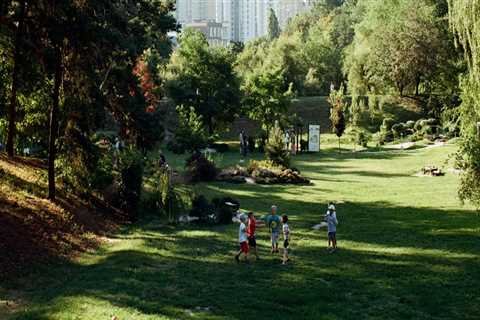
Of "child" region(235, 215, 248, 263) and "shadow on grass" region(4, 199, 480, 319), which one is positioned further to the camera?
"child" region(235, 215, 248, 263)

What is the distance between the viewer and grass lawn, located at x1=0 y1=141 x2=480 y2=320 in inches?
521

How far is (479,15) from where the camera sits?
58.3 feet

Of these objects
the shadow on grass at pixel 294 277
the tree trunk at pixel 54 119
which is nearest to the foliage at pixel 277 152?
the shadow on grass at pixel 294 277

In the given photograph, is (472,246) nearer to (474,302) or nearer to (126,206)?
(474,302)

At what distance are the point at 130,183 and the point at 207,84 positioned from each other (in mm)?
32376

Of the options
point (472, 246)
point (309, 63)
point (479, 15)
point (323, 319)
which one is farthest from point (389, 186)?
point (309, 63)

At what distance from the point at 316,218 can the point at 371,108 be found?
151ft

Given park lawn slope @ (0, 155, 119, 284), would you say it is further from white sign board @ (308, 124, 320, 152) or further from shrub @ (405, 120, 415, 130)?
shrub @ (405, 120, 415, 130)

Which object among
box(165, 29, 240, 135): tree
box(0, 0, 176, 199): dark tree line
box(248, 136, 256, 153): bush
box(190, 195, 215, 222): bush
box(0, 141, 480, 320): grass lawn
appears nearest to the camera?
box(0, 141, 480, 320): grass lawn

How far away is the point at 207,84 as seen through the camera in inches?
2244

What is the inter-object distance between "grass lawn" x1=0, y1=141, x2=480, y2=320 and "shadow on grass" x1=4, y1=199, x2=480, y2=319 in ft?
0.09

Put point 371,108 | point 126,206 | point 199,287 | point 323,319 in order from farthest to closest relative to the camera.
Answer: point 371,108 < point 126,206 < point 199,287 < point 323,319

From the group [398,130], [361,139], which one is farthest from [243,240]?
[398,130]

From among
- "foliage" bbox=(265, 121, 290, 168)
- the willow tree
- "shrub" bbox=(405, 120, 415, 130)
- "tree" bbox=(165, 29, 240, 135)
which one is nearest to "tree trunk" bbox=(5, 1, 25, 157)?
the willow tree
